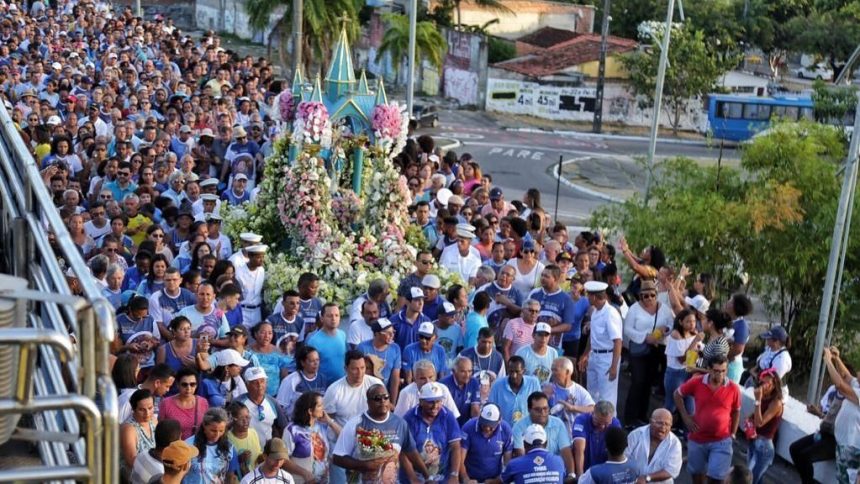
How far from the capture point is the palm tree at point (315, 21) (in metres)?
33.5

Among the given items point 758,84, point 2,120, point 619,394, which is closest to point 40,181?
point 2,120

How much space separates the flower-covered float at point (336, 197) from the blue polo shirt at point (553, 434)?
134 inches

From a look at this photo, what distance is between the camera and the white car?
56.3 metres

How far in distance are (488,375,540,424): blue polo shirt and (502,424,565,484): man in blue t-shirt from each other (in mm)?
1009

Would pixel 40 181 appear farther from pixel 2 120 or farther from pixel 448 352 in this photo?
pixel 448 352

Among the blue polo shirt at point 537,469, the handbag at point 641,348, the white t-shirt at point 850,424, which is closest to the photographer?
the blue polo shirt at point 537,469

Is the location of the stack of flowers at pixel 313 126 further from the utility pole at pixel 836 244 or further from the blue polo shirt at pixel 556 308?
the utility pole at pixel 836 244

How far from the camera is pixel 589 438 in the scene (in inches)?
346

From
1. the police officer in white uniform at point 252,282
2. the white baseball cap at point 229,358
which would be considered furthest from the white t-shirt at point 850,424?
the police officer in white uniform at point 252,282

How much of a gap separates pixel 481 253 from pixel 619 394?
2128 mm

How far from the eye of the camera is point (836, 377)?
29.9 ft

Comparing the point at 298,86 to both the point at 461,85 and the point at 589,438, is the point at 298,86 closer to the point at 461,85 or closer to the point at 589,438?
the point at 589,438

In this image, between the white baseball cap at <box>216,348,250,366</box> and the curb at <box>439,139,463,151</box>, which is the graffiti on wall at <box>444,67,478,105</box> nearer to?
the curb at <box>439,139,463,151</box>

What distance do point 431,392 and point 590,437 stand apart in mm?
1323
